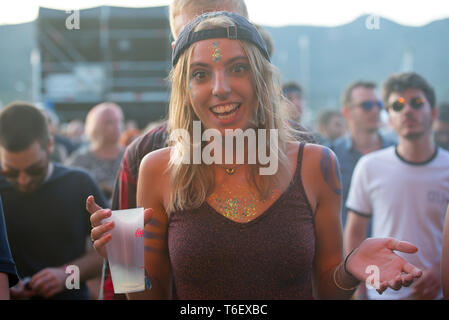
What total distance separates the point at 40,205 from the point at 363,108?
7.13 ft

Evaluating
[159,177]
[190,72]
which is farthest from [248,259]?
[190,72]

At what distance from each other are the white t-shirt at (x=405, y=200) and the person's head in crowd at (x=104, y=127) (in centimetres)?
223

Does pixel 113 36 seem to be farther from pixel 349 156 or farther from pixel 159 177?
pixel 159 177

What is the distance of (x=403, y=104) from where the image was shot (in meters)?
2.20

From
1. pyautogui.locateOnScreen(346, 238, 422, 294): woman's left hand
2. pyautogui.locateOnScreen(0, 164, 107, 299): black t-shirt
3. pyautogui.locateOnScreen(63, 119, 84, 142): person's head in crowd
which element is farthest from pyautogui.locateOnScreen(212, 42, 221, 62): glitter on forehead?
pyautogui.locateOnScreen(63, 119, 84, 142): person's head in crowd

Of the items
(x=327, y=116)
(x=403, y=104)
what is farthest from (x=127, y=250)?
(x=327, y=116)

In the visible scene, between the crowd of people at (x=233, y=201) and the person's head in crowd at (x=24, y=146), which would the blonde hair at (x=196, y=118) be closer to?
the crowd of people at (x=233, y=201)

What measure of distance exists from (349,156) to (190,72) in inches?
82.3

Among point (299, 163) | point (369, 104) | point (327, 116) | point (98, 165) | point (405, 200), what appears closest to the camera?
point (299, 163)

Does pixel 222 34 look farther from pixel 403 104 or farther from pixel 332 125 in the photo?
pixel 332 125

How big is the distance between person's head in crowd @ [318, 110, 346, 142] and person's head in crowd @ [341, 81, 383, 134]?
2.09 m

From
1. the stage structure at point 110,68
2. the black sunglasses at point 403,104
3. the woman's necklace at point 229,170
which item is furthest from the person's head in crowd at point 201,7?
the stage structure at point 110,68

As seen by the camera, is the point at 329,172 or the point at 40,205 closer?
the point at 329,172

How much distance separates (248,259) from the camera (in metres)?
1.21
